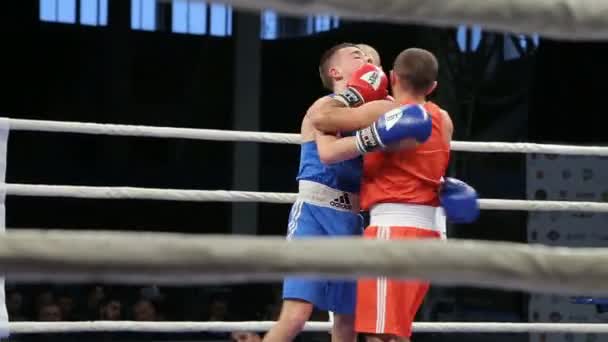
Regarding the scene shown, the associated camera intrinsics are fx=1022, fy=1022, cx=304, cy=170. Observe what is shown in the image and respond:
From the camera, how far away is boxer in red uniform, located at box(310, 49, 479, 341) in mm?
1704

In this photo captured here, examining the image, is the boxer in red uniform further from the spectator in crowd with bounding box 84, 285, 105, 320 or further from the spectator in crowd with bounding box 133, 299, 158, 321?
the spectator in crowd with bounding box 84, 285, 105, 320

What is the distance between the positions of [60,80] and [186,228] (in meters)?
1.54

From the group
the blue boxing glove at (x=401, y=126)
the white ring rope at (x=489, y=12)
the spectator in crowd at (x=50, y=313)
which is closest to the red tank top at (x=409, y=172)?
the blue boxing glove at (x=401, y=126)

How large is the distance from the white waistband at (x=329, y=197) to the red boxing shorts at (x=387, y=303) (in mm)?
197

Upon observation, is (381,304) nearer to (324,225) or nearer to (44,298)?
(324,225)

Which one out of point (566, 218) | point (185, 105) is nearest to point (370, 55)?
point (566, 218)

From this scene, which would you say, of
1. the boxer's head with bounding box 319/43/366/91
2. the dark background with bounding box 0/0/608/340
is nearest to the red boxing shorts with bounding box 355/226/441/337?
the boxer's head with bounding box 319/43/366/91

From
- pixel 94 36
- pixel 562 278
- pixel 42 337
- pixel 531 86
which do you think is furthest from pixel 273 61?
pixel 562 278

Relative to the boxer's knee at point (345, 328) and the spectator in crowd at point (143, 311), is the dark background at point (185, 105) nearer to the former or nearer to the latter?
the spectator in crowd at point (143, 311)

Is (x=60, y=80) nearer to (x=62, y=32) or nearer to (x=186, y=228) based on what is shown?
Answer: (x=62, y=32)

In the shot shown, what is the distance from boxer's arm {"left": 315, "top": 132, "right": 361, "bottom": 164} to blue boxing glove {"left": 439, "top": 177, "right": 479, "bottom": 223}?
0.55 ft

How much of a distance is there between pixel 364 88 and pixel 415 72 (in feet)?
0.37

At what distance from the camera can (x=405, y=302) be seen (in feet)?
5.67

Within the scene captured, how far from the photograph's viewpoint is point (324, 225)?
1.91 meters
